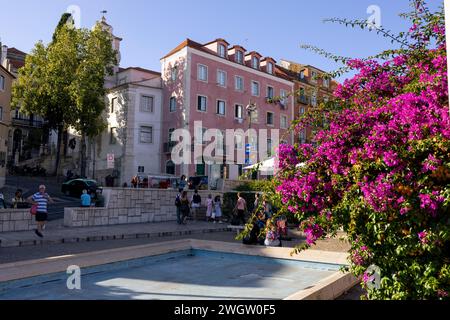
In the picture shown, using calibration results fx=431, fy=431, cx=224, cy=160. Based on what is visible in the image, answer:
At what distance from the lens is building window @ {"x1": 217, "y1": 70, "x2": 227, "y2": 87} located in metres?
39.9

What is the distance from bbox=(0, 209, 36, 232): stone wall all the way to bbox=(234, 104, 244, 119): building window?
27.9 m

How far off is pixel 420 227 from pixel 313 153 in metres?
1.44

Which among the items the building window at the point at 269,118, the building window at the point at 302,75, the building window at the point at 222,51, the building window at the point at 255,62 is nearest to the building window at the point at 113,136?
the building window at the point at 222,51

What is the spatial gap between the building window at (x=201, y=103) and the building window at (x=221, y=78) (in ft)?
8.10

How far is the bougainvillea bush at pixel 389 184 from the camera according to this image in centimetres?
400

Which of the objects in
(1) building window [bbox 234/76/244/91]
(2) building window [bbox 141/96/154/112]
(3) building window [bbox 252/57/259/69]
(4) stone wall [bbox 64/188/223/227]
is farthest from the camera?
(3) building window [bbox 252/57/259/69]

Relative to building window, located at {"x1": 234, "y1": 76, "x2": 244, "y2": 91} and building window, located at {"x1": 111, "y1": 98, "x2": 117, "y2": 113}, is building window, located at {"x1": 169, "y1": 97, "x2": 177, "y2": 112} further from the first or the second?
building window, located at {"x1": 234, "y1": 76, "x2": 244, "y2": 91}

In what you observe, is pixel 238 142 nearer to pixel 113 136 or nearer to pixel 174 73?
pixel 174 73

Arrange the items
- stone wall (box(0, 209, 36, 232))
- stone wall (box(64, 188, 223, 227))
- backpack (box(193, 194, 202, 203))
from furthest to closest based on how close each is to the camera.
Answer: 1. backpack (box(193, 194, 202, 203))
2. stone wall (box(64, 188, 223, 227))
3. stone wall (box(0, 209, 36, 232))

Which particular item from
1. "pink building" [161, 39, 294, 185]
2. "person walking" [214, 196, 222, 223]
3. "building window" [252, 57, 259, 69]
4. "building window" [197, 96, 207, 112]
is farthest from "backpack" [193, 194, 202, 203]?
"building window" [252, 57, 259, 69]

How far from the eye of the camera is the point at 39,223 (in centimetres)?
1412

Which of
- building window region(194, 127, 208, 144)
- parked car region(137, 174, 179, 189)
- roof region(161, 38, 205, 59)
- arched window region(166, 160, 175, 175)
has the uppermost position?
roof region(161, 38, 205, 59)

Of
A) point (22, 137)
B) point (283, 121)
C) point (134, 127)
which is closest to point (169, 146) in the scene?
point (134, 127)
